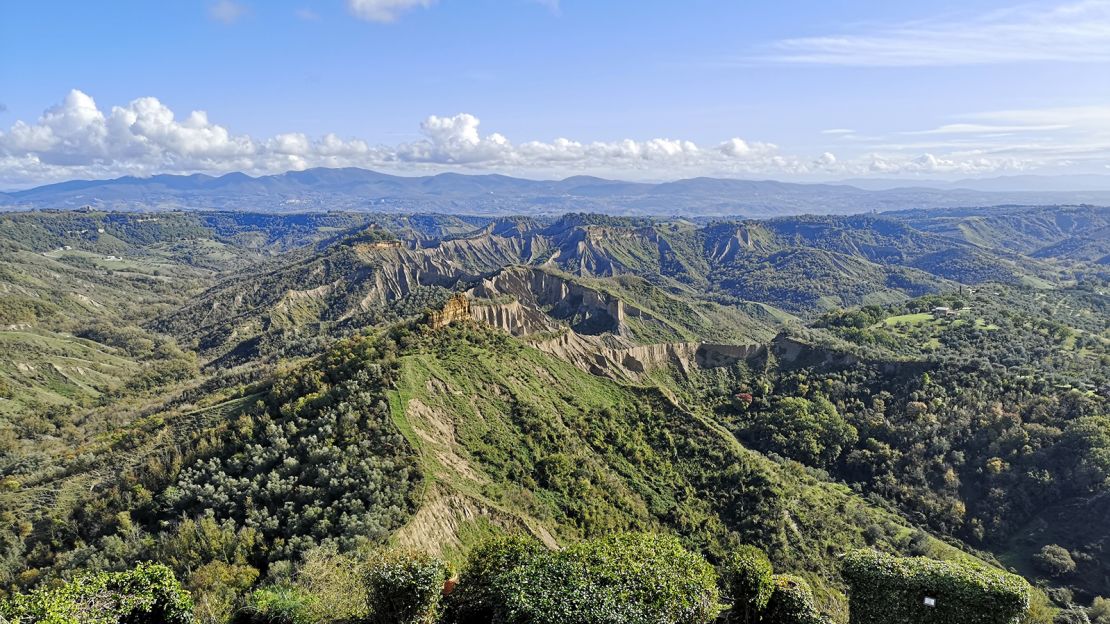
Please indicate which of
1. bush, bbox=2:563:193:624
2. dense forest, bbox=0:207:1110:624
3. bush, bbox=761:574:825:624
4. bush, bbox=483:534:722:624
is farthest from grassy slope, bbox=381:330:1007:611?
bush, bbox=761:574:825:624

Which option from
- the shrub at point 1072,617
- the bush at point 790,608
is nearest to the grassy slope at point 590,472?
the shrub at point 1072,617

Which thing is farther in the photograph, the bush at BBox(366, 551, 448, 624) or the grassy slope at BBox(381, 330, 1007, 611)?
the grassy slope at BBox(381, 330, 1007, 611)

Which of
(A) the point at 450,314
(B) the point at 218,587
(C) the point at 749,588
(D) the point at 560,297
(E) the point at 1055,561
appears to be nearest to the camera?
(C) the point at 749,588

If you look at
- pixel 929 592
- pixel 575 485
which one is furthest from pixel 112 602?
pixel 929 592

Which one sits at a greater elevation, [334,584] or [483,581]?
[483,581]

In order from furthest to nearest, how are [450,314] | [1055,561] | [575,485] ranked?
[450,314] → [1055,561] → [575,485]

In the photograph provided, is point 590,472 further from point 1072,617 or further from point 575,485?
point 1072,617

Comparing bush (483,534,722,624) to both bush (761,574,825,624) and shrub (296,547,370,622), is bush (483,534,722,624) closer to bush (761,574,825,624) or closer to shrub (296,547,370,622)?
bush (761,574,825,624)
